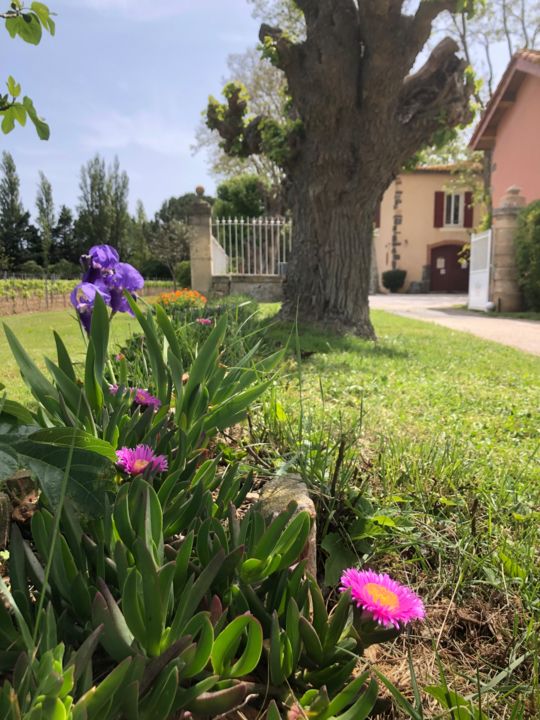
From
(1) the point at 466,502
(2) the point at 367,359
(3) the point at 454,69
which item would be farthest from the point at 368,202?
(1) the point at 466,502

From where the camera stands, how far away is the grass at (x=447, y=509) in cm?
120

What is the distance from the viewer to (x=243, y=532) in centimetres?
108

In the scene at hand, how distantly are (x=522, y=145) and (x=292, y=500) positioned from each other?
653 inches

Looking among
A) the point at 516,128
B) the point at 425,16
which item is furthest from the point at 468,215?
the point at 425,16

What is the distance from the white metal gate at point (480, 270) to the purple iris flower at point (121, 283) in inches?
499

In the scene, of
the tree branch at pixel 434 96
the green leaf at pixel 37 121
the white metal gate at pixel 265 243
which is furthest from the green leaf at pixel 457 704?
the white metal gate at pixel 265 243

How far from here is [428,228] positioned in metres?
28.6

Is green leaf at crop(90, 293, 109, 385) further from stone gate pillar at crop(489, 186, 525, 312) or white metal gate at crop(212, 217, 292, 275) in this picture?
stone gate pillar at crop(489, 186, 525, 312)

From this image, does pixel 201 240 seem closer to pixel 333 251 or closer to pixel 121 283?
pixel 333 251

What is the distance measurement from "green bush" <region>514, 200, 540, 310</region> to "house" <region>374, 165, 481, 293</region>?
16.6 metres

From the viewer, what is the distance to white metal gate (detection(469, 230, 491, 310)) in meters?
12.9

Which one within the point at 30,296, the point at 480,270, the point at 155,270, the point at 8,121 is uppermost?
the point at 155,270

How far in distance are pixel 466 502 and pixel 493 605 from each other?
1.31 ft

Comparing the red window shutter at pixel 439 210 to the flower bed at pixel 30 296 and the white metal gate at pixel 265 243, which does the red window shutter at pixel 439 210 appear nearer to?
the white metal gate at pixel 265 243
